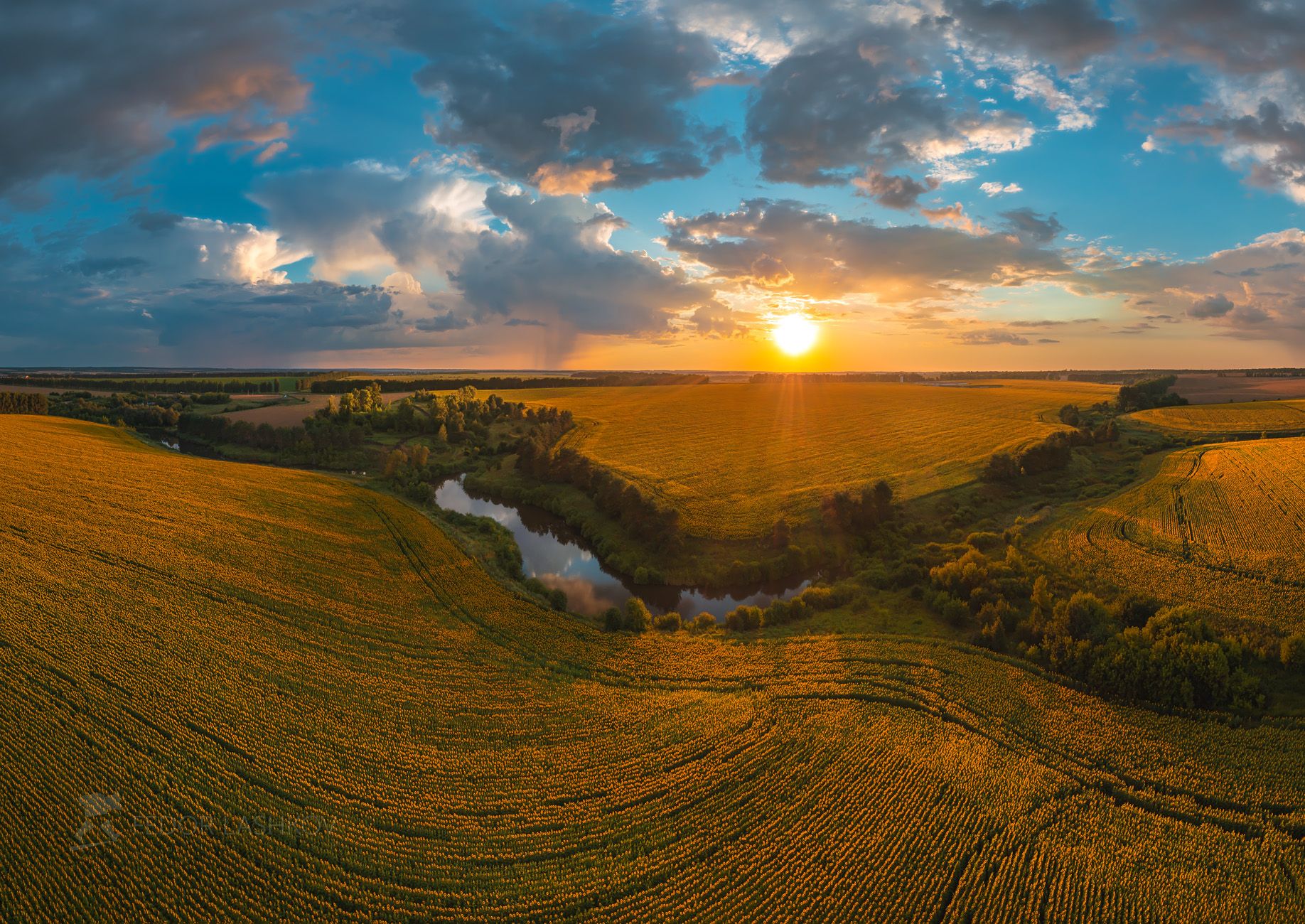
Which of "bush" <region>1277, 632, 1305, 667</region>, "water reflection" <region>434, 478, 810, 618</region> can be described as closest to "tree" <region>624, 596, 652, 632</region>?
"water reflection" <region>434, 478, 810, 618</region>

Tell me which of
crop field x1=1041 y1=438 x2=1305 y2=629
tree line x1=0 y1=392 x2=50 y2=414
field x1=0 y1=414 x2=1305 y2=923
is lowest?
field x1=0 y1=414 x2=1305 y2=923

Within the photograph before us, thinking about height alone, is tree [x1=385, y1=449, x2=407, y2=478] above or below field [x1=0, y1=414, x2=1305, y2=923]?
above

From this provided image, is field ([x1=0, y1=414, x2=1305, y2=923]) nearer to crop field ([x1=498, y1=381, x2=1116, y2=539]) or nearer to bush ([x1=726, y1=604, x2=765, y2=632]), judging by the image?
bush ([x1=726, y1=604, x2=765, y2=632])

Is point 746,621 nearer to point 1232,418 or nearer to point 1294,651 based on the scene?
point 1294,651

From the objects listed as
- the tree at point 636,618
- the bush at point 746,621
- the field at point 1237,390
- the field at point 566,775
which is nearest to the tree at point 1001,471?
the field at point 566,775

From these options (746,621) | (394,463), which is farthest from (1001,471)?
(394,463)

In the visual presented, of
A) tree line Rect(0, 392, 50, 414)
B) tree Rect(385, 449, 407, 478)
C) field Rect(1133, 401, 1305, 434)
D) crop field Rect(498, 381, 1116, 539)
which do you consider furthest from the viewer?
tree line Rect(0, 392, 50, 414)

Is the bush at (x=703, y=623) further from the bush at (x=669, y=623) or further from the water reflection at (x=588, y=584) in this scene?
the water reflection at (x=588, y=584)
